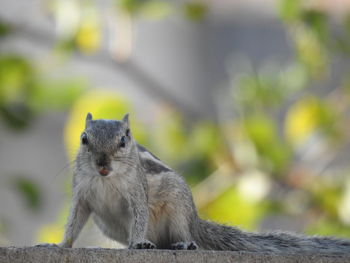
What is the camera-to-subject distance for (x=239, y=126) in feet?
12.7

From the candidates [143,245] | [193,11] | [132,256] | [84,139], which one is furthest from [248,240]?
[193,11]

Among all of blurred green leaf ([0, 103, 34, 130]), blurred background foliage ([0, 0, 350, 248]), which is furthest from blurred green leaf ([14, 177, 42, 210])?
blurred green leaf ([0, 103, 34, 130])

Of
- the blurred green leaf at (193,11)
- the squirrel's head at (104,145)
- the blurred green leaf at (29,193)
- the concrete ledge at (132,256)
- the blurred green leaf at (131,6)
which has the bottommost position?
the concrete ledge at (132,256)

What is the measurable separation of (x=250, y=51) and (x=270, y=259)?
4499 mm

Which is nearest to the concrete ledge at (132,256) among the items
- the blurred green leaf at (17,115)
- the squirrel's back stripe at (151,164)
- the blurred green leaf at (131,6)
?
the squirrel's back stripe at (151,164)

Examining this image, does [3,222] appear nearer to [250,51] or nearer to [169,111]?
[169,111]

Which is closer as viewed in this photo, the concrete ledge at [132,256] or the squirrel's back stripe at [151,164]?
→ the concrete ledge at [132,256]

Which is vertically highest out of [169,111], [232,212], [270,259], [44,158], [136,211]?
[44,158]

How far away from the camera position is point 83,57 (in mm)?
4094

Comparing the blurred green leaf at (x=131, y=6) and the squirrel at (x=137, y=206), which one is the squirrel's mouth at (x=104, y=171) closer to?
the squirrel at (x=137, y=206)

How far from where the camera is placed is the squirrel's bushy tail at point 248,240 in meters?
2.45

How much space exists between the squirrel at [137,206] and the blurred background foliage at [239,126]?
41.8 inches

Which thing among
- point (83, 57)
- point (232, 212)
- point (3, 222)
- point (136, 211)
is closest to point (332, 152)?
point (232, 212)

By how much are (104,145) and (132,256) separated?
0.54 m
